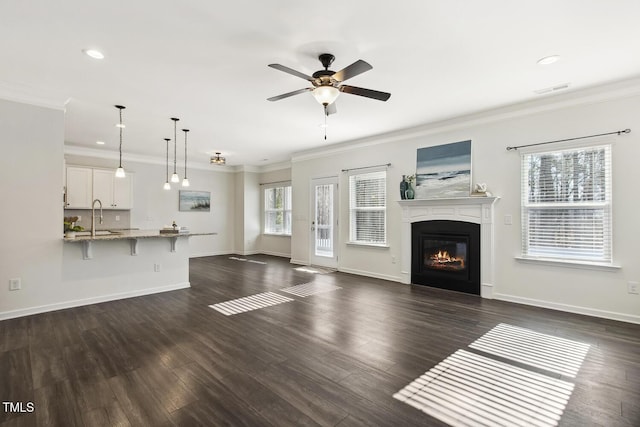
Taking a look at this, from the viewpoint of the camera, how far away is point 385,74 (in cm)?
341

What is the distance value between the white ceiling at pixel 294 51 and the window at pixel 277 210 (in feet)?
14.7

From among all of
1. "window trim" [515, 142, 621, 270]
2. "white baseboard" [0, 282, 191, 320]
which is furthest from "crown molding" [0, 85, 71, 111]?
"window trim" [515, 142, 621, 270]

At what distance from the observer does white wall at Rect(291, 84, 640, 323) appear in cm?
363

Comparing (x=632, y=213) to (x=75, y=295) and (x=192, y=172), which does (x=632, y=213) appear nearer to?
(x=75, y=295)

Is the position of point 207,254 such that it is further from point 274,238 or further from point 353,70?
point 353,70

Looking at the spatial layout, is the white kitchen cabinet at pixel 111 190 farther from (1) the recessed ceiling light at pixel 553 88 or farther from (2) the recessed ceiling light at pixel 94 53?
(1) the recessed ceiling light at pixel 553 88

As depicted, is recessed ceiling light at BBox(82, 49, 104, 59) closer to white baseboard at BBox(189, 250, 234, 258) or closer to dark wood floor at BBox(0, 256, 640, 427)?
dark wood floor at BBox(0, 256, 640, 427)

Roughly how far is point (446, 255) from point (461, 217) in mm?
688

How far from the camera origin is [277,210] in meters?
9.38

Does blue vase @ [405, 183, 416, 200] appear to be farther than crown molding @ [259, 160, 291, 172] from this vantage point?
No

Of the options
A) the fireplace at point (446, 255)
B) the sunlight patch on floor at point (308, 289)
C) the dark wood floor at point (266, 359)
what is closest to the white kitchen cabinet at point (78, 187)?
the dark wood floor at point (266, 359)

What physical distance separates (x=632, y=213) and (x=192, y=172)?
9.08 metres

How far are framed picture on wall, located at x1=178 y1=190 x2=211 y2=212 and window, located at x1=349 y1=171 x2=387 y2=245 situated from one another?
476 centimetres

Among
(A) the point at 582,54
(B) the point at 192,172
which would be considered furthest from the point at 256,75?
(B) the point at 192,172
